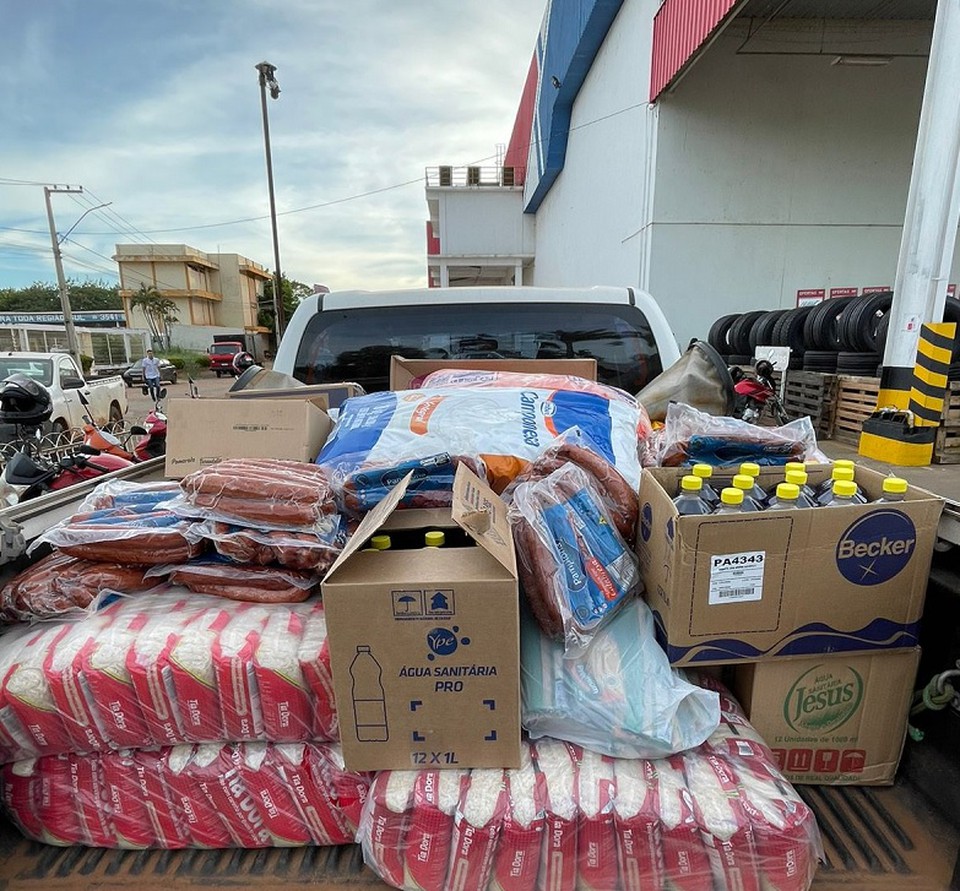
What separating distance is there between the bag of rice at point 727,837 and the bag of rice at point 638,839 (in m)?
0.10

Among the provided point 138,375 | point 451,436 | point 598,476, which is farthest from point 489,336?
point 138,375

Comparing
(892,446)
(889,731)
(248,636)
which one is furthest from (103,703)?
(892,446)

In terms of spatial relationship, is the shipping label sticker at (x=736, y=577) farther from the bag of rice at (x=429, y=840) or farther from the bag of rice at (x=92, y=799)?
the bag of rice at (x=92, y=799)

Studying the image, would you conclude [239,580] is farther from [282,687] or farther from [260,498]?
[282,687]

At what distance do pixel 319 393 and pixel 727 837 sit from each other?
211 cm

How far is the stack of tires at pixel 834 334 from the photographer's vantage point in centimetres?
654

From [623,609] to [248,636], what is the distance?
39.7 inches

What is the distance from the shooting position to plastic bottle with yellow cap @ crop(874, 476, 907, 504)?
1.44 meters

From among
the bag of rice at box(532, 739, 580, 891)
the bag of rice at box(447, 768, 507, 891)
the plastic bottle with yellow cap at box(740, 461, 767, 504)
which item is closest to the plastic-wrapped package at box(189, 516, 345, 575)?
the bag of rice at box(447, 768, 507, 891)

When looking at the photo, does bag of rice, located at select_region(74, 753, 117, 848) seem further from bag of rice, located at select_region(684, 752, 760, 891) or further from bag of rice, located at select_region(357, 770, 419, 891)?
bag of rice, located at select_region(684, 752, 760, 891)

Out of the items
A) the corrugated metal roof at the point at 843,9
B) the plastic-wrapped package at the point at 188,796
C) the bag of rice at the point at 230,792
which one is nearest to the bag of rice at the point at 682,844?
the plastic-wrapped package at the point at 188,796

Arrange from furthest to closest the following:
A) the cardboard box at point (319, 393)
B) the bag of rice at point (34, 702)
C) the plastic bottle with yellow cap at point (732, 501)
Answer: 1. the cardboard box at point (319, 393)
2. the plastic bottle with yellow cap at point (732, 501)
3. the bag of rice at point (34, 702)

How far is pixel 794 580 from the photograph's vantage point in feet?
4.59

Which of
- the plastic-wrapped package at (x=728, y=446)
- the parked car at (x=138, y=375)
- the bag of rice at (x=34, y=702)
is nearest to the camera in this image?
the bag of rice at (x=34, y=702)
